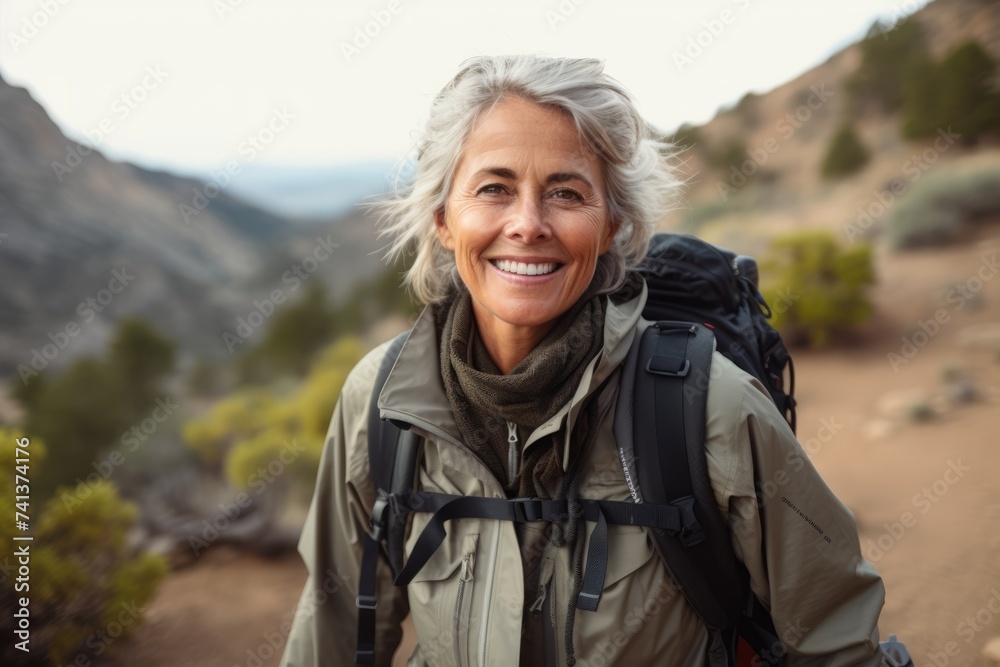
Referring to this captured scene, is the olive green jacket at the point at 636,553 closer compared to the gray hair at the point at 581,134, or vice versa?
the olive green jacket at the point at 636,553

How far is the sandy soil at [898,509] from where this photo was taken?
11.6 ft

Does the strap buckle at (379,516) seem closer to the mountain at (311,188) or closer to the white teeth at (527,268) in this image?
the white teeth at (527,268)

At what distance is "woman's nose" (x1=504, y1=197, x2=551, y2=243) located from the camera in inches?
61.8

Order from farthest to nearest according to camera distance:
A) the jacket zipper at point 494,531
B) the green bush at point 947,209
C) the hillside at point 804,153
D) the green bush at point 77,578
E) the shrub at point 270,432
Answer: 1. the hillside at point 804,153
2. the green bush at point 947,209
3. the shrub at point 270,432
4. the green bush at point 77,578
5. the jacket zipper at point 494,531

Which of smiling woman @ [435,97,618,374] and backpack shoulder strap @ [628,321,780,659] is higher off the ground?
smiling woman @ [435,97,618,374]

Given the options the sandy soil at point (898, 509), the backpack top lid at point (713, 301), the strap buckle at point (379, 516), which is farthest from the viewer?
the sandy soil at point (898, 509)

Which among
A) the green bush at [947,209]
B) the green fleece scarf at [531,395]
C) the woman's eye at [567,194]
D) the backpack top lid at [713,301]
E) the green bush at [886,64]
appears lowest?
the green fleece scarf at [531,395]

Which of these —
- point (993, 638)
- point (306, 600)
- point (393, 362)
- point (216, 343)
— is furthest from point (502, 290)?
point (216, 343)

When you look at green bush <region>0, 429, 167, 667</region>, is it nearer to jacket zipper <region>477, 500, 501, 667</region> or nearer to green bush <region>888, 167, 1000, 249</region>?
jacket zipper <region>477, 500, 501, 667</region>

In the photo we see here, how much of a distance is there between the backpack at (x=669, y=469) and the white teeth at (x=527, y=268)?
0.28 meters

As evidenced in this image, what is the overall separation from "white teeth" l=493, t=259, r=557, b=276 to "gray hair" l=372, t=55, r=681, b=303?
206 millimetres

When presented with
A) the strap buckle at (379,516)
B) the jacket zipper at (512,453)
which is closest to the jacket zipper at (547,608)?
the jacket zipper at (512,453)

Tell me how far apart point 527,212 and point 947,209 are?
814cm

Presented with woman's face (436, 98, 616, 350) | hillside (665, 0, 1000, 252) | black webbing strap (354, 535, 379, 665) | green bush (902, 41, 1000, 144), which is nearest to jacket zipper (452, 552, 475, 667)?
black webbing strap (354, 535, 379, 665)
